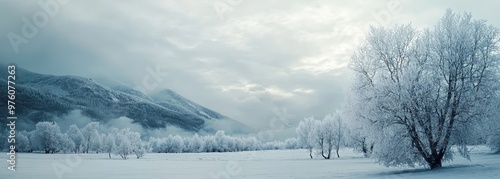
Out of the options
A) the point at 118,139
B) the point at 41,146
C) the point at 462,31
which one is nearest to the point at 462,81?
the point at 462,31

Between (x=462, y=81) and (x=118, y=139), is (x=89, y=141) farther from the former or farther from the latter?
(x=462, y=81)

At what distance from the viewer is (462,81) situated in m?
29.5

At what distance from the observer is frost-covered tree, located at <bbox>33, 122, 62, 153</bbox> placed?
15500cm

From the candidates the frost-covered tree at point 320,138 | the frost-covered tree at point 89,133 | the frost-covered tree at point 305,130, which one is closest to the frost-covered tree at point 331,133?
the frost-covered tree at point 320,138

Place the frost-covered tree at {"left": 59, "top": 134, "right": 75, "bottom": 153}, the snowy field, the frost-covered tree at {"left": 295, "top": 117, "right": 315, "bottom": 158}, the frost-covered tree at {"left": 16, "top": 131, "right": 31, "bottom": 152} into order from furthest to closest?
1. the frost-covered tree at {"left": 16, "top": 131, "right": 31, "bottom": 152}
2. the frost-covered tree at {"left": 59, "top": 134, "right": 75, "bottom": 153}
3. the frost-covered tree at {"left": 295, "top": 117, "right": 315, "bottom": 158}
4. the snowy field

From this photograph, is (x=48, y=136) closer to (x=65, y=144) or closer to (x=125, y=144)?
(x=65, y=144)

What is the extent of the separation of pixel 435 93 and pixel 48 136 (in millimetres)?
167749

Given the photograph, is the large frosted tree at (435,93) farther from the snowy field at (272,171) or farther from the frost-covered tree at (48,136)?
the frost-covered tree at (48,136)

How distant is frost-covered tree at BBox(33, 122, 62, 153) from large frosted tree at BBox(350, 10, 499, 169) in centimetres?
15906

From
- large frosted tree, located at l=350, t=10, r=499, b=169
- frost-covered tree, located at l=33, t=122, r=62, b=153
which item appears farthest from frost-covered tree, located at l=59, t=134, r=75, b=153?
large frosted tree, located at l=350, t=10, r=499, b=169

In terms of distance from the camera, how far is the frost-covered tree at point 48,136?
15500 cm

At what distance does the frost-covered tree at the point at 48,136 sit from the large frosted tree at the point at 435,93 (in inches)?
6262

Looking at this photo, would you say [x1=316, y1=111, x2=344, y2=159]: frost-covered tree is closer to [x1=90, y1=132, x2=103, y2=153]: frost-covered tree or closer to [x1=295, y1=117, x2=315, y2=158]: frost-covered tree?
[x1=295, y1=117, x2=315, y2=158]: frost-covered tree

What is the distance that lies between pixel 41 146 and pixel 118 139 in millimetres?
45624
